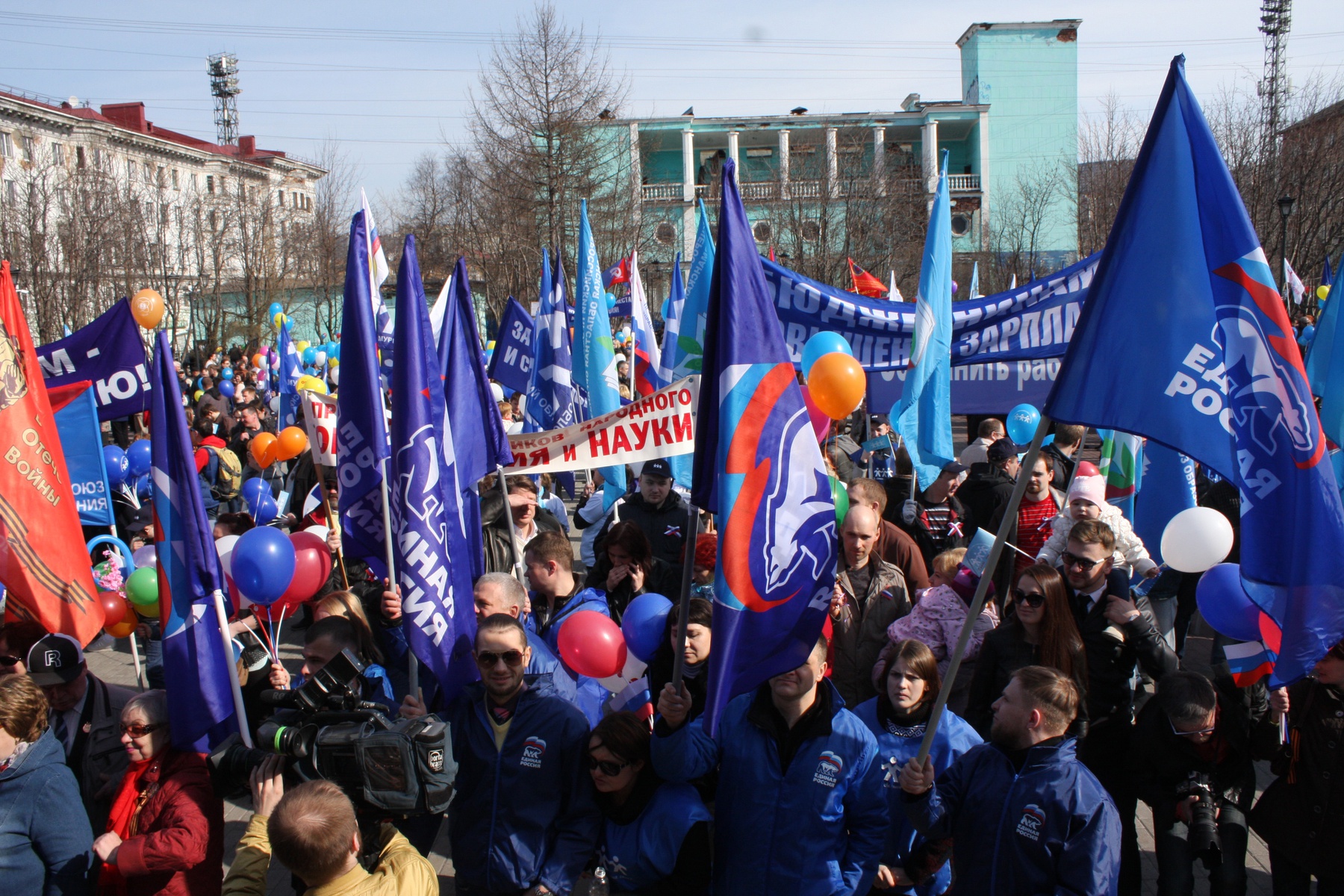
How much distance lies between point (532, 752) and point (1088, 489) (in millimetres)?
3228

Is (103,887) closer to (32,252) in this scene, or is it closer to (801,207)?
(32,252)

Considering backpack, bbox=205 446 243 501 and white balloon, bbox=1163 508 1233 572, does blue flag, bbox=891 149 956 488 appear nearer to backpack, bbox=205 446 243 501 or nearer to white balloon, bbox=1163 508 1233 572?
white balloon, bbox=1163 508 1233 572

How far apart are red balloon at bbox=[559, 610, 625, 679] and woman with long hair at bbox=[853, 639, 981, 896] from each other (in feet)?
3.32

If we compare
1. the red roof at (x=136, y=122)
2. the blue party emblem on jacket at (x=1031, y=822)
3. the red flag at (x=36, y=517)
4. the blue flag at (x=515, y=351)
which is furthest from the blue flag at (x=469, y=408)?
the red roof at (x=136, y=122)

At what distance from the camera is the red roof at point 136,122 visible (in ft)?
161

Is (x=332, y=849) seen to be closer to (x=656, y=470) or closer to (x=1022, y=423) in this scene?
(x=656, y=470)

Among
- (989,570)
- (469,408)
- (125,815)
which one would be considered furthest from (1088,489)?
(125,815)

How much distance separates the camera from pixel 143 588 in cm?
545

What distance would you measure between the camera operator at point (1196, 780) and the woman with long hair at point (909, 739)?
0.89 m

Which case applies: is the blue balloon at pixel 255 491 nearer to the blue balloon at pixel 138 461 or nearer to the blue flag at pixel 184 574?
the blue balloon at pixel 138 461

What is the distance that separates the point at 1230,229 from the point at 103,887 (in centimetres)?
427

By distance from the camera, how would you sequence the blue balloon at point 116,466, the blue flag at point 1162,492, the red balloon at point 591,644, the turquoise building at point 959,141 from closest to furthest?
the red balloon at point 591,644 < the blue flag at point 1162,492 < the blue balloon at point 116,466 < the turquoise building at point 959,141

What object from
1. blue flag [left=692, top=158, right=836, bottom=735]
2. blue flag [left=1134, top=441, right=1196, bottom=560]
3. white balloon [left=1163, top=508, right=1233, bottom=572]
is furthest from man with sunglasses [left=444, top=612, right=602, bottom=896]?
blue flag [left=1134, top=441, right=1196, bottom=560]

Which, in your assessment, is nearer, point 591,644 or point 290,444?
point 591,644
